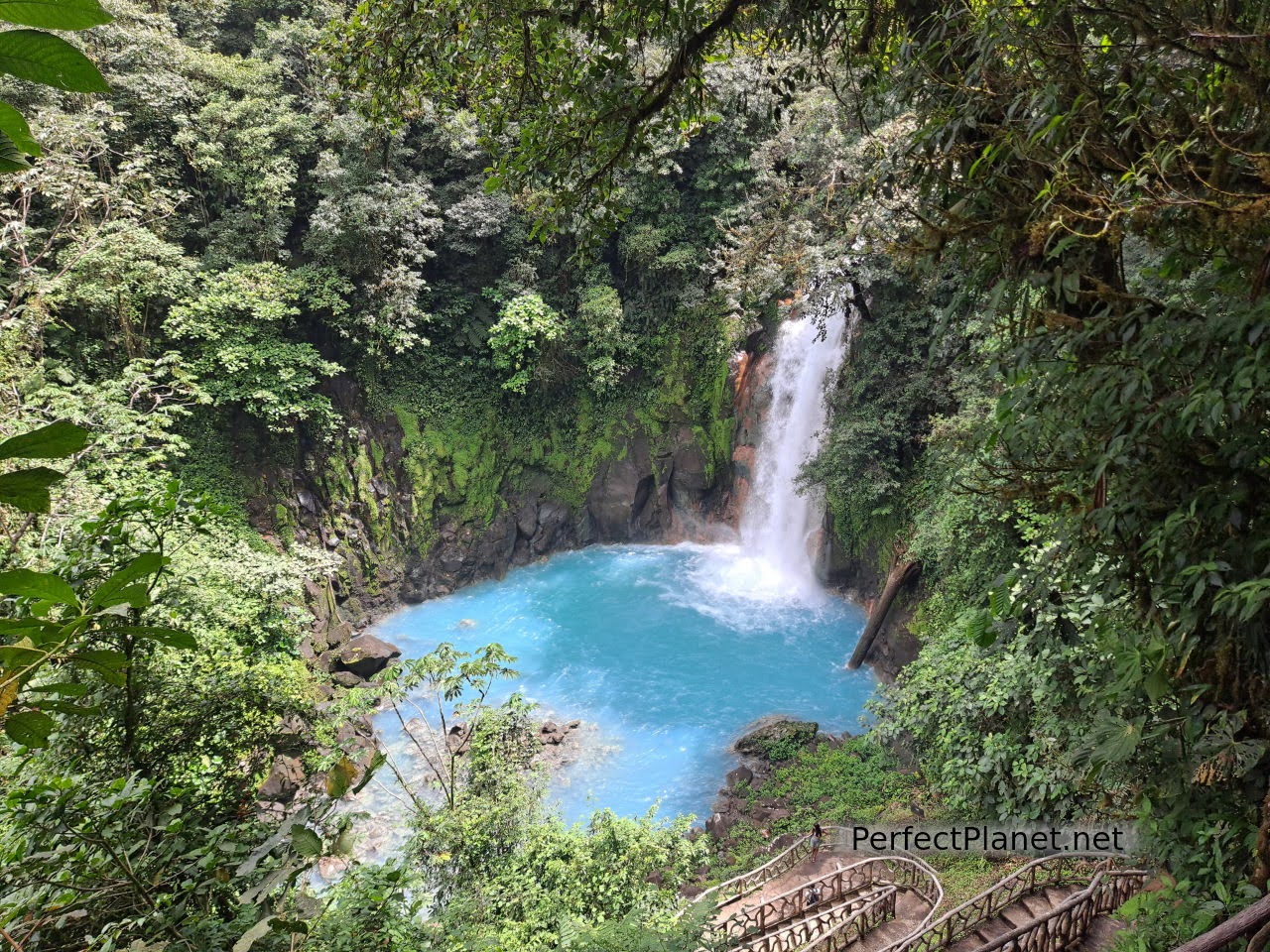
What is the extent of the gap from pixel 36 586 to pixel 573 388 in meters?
14.9

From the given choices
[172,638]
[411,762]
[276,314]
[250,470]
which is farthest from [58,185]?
[172,638]

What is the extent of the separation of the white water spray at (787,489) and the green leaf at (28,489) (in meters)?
12.6

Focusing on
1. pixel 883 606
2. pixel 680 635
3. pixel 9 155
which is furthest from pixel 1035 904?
pixel 680 635

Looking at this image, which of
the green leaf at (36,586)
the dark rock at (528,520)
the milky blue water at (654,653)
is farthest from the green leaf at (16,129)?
the dark rock at (528,520)

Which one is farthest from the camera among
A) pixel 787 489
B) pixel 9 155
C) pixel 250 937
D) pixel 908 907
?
pixel 787 489

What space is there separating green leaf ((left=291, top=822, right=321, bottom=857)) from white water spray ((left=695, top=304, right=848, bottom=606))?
11943 millimetres

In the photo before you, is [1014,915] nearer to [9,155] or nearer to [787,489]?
[9,155]

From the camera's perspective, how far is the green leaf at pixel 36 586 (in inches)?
25.7

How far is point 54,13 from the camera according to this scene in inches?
20.6

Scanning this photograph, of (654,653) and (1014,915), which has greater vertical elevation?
(1014,915)

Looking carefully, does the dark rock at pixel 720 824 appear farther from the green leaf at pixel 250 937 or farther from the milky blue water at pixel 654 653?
the green leaf at pixel 250 937

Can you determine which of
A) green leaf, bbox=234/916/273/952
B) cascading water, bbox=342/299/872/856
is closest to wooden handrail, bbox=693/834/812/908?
cascading water, bbox=342/299/872/856

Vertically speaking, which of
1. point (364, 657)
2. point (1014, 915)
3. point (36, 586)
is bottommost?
point (364, 657)

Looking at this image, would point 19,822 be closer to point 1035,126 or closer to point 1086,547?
point 1086,547
